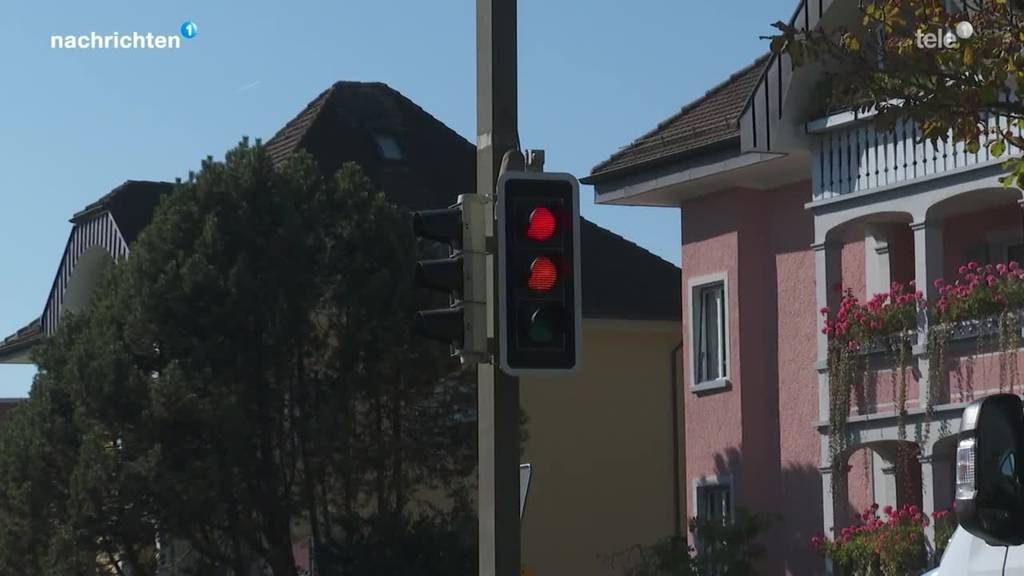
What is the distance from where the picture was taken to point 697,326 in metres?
27.4

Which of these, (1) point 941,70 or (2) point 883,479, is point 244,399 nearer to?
(2) point 883,479

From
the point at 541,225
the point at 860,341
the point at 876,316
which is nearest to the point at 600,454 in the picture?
the point at 860,341

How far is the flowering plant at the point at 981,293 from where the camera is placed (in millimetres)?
21047

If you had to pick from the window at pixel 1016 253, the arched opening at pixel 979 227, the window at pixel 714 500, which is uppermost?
the arched opening at pixel 979 227

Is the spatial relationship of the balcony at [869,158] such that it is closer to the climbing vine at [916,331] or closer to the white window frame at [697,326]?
the climbing vine at [916,331]

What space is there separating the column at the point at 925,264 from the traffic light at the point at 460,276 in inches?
487

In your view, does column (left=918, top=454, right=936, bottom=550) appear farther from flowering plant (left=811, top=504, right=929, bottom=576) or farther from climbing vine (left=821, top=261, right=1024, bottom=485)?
climbing vine (left=821, top=261, right=1024, bottom=485)

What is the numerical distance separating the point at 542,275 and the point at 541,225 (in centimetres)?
26

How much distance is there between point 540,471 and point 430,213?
25.1 m

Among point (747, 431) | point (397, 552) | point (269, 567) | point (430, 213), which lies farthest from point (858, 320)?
point (430, 213)

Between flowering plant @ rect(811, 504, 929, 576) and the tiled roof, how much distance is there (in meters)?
5.18

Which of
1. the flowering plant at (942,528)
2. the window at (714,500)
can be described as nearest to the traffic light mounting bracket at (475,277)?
the flowering plant at (942,528)

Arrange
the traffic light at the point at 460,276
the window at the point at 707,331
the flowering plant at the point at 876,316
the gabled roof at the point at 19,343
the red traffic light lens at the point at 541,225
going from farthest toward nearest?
the gabled roof at the point at 19,343 < the window at the point at 707,331 < the flowering plant at the point at 876,316 < the traffic light at the point at 460,276 < the red traffic light lens at the point at 541,225

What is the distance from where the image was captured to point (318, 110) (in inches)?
1502
